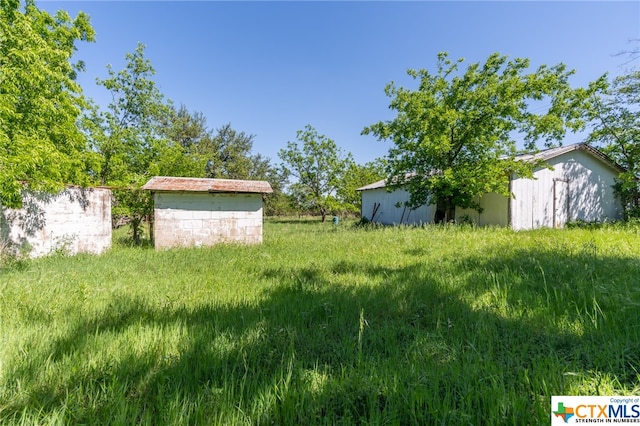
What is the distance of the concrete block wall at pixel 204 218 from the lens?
27.7 ft

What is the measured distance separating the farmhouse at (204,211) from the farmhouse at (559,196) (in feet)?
27.0

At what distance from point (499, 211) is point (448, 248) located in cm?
760

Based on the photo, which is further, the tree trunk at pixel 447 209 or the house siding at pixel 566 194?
the tree trunk at pixel 447 209

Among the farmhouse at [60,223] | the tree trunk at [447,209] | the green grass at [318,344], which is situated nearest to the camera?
the green grass at [318,344]

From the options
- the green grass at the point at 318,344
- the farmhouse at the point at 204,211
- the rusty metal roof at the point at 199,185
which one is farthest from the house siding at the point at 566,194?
the farmhouse at the point at 204,211

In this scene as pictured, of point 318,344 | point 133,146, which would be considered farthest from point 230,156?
point 318,344

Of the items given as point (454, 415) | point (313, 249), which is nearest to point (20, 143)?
point (313, 249)

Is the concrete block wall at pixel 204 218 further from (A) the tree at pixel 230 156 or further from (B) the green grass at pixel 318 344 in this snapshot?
(A) the tree at pixel 230 156

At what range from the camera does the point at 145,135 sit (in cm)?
1185

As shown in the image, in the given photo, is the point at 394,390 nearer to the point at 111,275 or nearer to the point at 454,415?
the point at 454,415

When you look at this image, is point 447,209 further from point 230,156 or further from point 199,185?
point 230,156

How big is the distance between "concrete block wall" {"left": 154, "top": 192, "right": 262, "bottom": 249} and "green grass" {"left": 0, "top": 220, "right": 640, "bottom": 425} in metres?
3.57

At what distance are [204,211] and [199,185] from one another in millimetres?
909

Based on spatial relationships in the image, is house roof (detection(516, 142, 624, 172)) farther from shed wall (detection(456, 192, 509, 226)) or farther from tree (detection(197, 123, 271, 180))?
tree (detection(197, 123, 271, 180))
